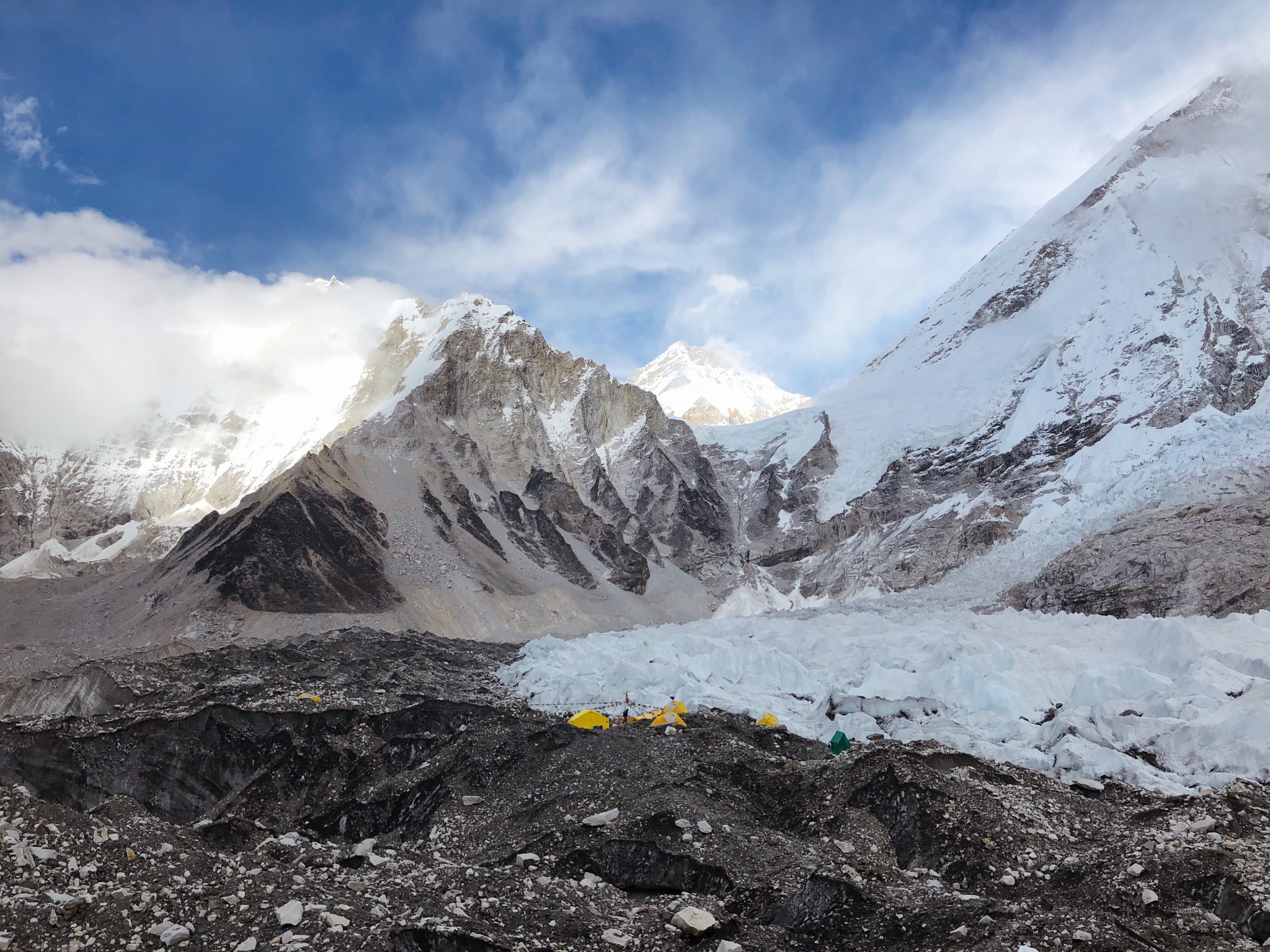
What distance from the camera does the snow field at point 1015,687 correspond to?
627 inches

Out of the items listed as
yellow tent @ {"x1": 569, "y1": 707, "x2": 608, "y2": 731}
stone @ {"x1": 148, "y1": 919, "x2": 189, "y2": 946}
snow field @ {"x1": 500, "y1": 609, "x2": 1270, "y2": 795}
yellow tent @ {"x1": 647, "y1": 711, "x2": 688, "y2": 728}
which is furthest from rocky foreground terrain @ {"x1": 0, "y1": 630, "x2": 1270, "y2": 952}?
snow field @ {"x1": 500, "y1": 609, "x2": 1270, "y2": 795}

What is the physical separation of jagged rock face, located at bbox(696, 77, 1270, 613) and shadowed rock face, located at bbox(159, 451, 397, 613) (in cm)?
4783

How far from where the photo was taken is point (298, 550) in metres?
65.3

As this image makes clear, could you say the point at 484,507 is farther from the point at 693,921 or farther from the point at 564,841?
the point at 693,921

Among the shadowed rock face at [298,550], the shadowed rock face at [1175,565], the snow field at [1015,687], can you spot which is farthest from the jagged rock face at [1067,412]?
the shadowed rock face at [298,550]

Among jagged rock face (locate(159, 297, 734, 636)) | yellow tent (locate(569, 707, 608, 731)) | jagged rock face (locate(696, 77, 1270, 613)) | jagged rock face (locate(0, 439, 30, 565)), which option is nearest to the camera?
yellow tent (locate(569, 707, 608, 731))

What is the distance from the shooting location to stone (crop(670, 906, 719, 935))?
810cm

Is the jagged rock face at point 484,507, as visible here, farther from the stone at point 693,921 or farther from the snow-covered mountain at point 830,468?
the stone at point 693,921

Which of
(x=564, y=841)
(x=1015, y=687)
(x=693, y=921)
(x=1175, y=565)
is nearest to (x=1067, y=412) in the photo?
(x=1175, y=565)

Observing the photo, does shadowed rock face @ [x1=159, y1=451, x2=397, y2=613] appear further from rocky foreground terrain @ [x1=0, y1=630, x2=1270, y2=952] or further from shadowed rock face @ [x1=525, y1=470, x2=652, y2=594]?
rocky foreground terrain @ [x1=0, y1=630, x2=1270, y2=952]

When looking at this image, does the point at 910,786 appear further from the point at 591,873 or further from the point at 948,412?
the point at 948,412

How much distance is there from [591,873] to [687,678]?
50.9 ft

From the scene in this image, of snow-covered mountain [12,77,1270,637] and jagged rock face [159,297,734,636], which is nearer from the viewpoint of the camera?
snow-covered mountain [12,77,1270,637]

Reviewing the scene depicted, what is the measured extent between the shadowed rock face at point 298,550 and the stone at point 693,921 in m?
57.3
